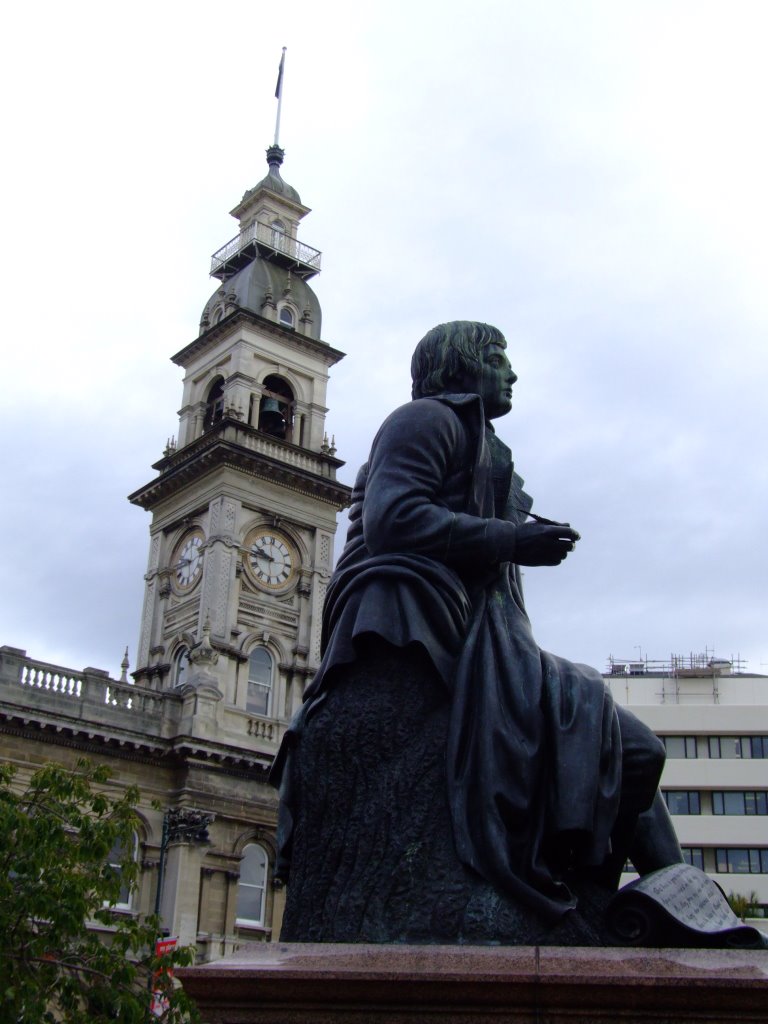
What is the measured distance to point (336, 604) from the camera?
17.7ft

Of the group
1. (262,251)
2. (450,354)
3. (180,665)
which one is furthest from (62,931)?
(262,251)

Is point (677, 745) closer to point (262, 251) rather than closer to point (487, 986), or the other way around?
point (262, 251)

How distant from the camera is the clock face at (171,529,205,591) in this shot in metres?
43.3

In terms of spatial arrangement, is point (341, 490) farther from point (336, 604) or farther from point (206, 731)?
point (336, 604)

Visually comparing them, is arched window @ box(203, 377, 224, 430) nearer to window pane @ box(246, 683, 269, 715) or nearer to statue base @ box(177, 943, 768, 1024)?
window pane @ box(246, 683, 269, 715)

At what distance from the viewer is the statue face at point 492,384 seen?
5895 mm

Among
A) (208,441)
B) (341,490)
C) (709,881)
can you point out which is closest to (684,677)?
(341,490)

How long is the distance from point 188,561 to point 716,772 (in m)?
22.9

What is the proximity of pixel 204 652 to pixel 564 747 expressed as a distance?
115 feet

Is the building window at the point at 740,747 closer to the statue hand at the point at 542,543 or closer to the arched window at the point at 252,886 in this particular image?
the arched window at the point at 252,886

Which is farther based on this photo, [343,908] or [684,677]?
[684,677]

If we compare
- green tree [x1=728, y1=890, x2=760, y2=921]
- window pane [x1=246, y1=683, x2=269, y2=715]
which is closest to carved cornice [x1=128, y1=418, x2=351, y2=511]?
window pane [x1=246, y1=683, x2=269, y2=715]

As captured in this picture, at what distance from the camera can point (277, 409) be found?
150ft

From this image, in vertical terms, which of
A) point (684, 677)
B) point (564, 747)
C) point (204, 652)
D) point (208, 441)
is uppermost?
point (208, 441)
